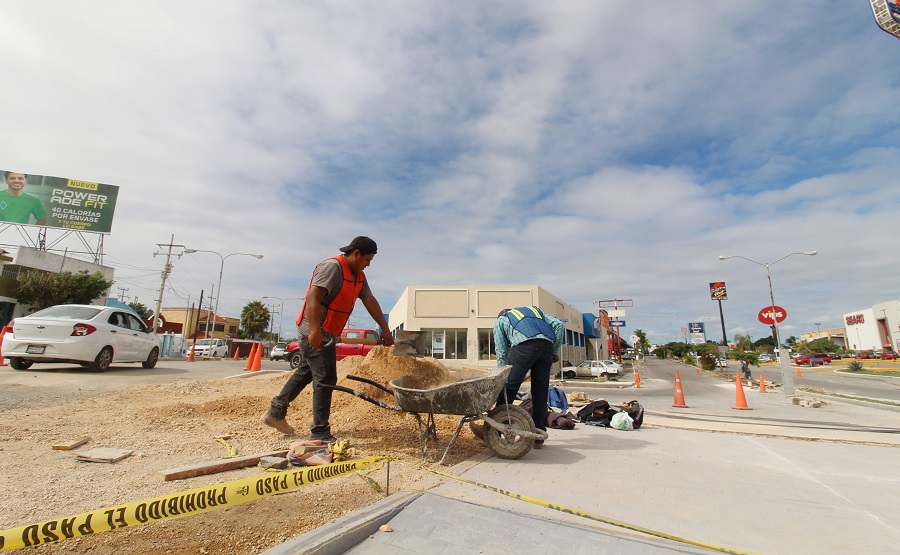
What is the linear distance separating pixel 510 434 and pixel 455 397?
68 centimetres

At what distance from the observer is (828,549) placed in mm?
2283

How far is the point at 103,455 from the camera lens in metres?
3.08

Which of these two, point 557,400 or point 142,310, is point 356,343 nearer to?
point 557,400

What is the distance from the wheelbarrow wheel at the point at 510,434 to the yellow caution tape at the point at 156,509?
6.08 ft

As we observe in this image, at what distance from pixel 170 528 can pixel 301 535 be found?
654 millimetres

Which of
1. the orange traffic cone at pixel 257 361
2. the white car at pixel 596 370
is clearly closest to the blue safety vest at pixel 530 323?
the orange traffic cone at pixel 257 361

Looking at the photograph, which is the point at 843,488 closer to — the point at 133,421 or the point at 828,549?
the point at 828,549

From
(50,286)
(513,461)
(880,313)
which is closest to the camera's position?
(513,461)

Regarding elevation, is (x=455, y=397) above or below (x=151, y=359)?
below

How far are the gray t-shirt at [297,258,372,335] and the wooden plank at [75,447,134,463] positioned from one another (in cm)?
157

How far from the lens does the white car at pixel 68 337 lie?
324 inches

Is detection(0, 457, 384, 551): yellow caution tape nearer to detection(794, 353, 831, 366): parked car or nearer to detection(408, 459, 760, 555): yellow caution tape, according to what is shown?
detection(408, 459, 760, 555): yellow caution tape

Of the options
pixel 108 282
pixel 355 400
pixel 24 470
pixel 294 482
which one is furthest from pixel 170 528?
pixel 108 282

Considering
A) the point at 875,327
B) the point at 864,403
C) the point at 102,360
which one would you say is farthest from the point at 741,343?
the point at 875,327
